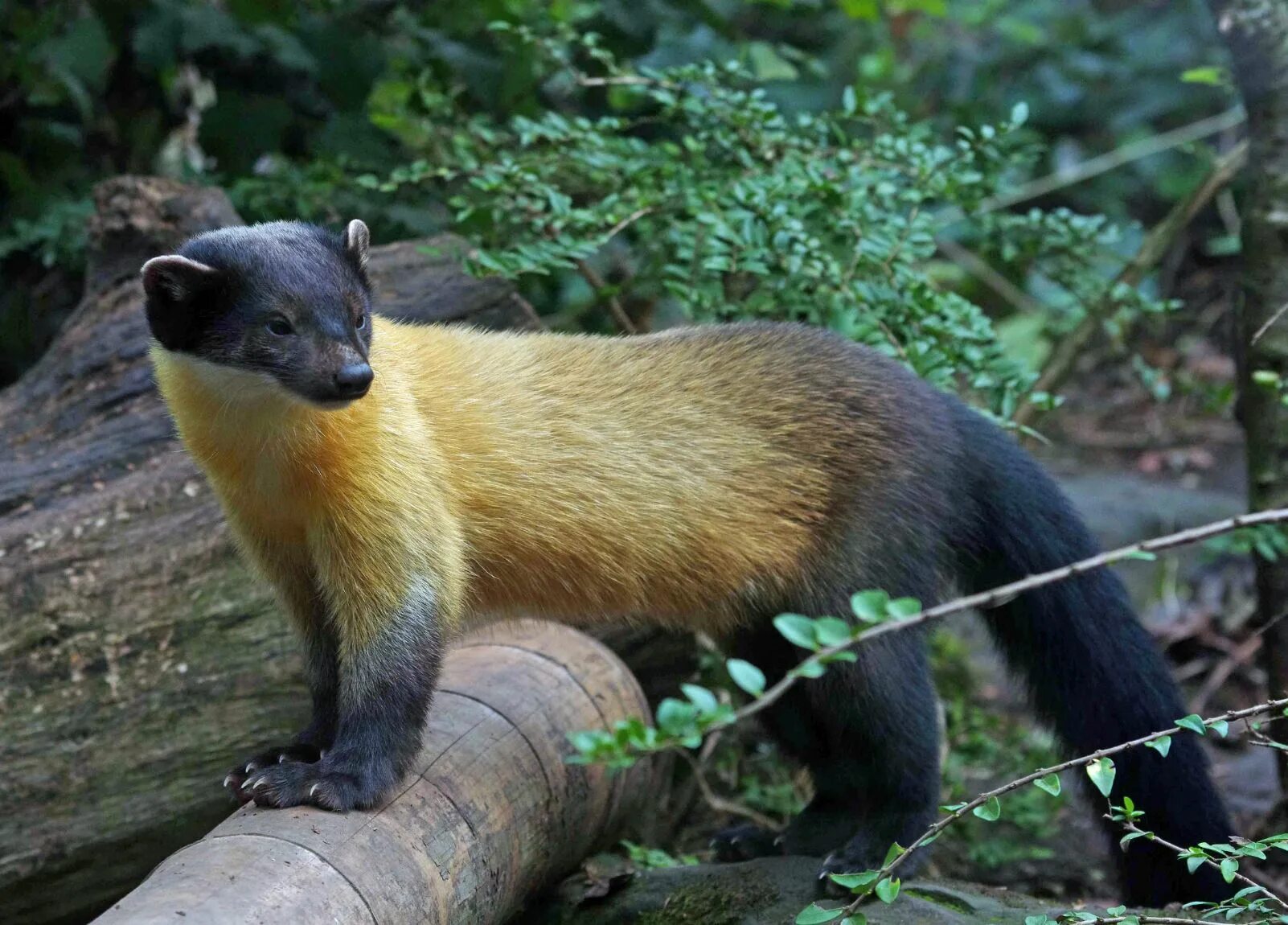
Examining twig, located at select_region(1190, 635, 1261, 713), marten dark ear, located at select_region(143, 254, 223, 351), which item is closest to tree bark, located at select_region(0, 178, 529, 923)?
marten dark ear, located at select_region(143, 254, 223, 351)

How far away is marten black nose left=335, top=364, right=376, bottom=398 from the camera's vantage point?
375 cm

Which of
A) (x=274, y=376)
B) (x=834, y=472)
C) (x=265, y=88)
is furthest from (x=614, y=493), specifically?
(x=265, y=88)

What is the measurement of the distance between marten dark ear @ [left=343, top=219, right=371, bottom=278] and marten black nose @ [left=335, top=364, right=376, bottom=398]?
571 millimetres

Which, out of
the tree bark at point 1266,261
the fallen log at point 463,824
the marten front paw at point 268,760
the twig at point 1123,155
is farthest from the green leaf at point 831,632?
the twig at point 1123,155

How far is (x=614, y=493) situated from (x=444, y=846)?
1249 mm

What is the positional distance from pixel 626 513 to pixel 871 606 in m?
2.05

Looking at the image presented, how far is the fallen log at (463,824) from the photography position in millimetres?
3414

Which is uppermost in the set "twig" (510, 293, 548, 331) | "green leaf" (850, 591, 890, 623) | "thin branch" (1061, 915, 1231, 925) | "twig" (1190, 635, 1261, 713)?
"green leaf" (850, 591, 890, 623)

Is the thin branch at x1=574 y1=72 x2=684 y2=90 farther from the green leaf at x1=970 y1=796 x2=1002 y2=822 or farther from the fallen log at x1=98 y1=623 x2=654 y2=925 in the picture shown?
the green leaf at x1=970 y1=796 x2=1002 y2=822

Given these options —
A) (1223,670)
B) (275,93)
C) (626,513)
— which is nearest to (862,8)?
(275,93)

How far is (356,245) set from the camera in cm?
424

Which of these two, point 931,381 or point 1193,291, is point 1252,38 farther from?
point 1193,291

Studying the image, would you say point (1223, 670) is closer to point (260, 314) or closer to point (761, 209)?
point (761, 209)

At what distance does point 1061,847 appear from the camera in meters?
6.71
